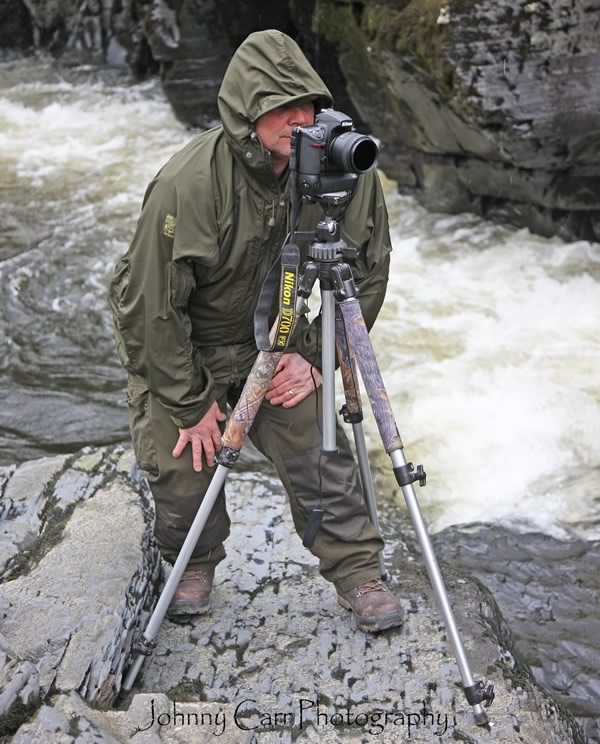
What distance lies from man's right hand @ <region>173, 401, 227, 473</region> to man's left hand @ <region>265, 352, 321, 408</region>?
0.20 metres

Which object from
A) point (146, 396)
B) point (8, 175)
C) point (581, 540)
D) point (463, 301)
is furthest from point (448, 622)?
point (8, 175)

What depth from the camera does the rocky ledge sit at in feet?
9.13

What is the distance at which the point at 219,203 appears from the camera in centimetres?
294

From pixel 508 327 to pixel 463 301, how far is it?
0.61 m

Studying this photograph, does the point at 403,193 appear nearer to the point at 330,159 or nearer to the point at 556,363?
the point at 556,363

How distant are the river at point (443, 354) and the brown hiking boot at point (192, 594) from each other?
1.65 m

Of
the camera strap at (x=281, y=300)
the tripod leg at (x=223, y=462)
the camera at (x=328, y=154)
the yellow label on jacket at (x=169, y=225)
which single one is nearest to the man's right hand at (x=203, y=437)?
the tripod leg at (x=223, y=462)

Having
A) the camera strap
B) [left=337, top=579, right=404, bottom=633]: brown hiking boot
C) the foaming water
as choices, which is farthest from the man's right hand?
the foaming water

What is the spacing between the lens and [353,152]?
2658 mm

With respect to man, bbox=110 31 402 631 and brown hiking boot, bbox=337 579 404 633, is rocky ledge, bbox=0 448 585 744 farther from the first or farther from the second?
man, bbox=110 31 402 631

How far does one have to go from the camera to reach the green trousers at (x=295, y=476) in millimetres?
3270

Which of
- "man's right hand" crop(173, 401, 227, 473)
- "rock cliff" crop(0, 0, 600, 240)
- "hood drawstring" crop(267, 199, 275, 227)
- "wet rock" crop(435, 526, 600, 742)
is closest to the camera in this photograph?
"hood drawstring" crop(267, 199, 275, 227)

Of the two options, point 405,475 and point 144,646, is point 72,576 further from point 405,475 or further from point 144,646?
point 405,475

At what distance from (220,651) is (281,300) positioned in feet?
4.47
